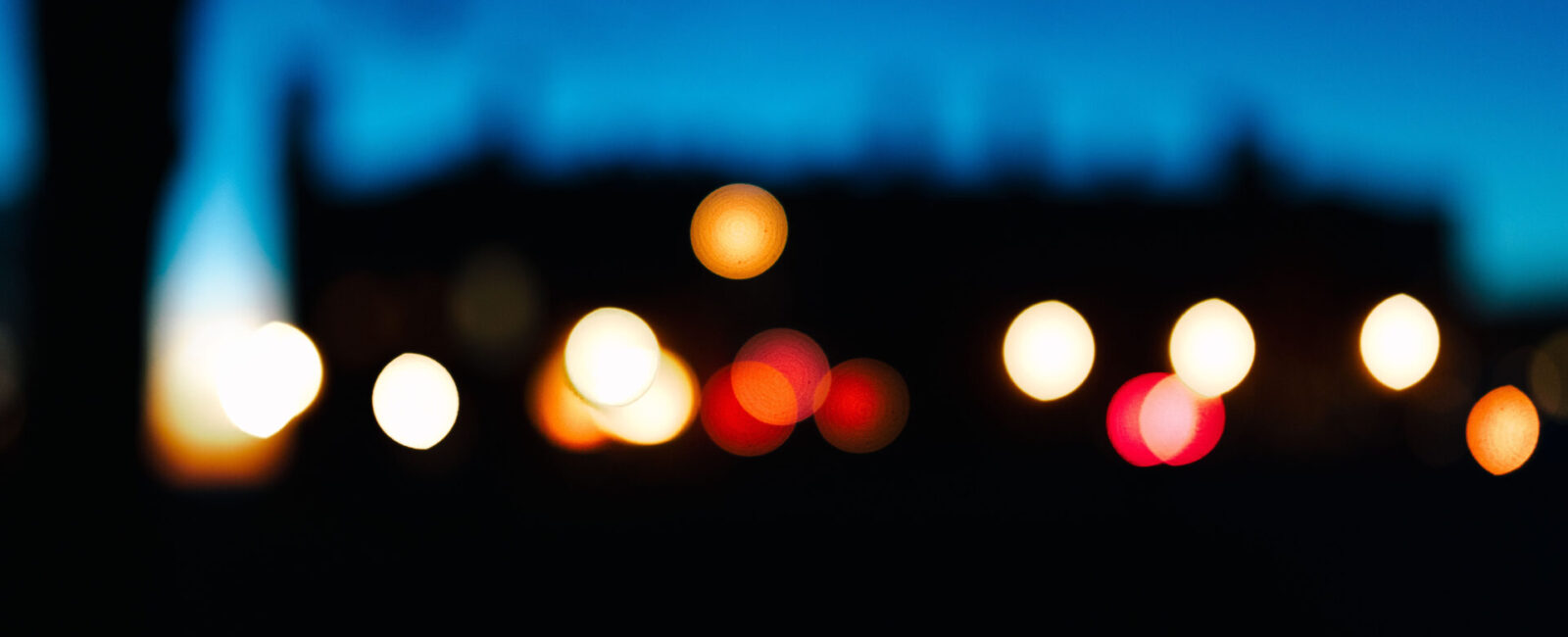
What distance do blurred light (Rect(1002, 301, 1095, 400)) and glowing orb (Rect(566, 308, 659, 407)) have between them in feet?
32.7

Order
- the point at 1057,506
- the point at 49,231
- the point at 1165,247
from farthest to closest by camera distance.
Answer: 1. the point at 1165,247
2. the point at 1057,506
3. the point at 49,231

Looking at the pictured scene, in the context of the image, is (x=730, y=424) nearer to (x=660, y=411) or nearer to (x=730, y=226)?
(x=660, y=411)

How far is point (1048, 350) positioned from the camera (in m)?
26.2

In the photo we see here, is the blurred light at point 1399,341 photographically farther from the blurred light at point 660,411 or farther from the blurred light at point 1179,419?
the blurred light at point 660,411

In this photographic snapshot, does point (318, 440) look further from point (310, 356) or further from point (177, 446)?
point (177, 446)

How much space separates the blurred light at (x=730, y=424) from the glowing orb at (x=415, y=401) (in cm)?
702

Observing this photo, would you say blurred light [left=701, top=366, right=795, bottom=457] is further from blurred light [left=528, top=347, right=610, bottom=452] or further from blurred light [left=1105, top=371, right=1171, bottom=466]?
blurred light [left=1105, top=371, right=1171, bottom=466]

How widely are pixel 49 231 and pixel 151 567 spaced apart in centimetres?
55

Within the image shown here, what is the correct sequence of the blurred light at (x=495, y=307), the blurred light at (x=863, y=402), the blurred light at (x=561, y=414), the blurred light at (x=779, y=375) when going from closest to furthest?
1. the blurred light at (x=863, y=402)
2. the blurred light at (x=561, y=414)
3. the blurred light at (x=779, y=375)
4. the blurred light at (x=495, y=307)

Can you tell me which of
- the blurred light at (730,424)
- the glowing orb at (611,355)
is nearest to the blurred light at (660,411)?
the glowing orb at (611,355)

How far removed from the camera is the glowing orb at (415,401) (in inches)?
1038

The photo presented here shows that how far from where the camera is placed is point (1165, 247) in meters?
29.9

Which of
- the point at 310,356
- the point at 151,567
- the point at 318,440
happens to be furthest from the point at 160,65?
the point at 310,356

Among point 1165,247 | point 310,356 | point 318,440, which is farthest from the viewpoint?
point 1165,247
